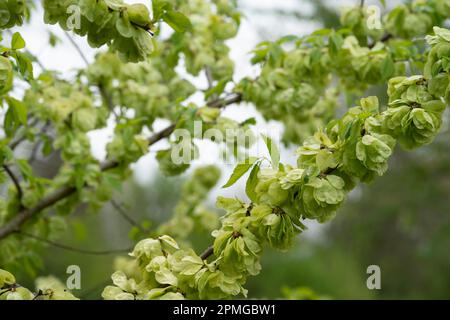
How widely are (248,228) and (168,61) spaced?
136 centimetres

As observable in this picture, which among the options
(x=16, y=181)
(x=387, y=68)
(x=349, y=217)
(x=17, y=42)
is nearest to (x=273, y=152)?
(x=17, y=42)

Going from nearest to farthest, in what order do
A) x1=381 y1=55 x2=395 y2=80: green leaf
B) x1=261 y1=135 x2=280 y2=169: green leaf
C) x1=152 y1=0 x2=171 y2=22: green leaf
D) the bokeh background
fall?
1. x1=261 y1=135 x2=280 y2=169: green leaf
2. x1=152 y1=0 x2=171 y2=22: green leaf
3. x1=381 y1=55 x2=395 y2=80: green leaf
4. the bokeh background

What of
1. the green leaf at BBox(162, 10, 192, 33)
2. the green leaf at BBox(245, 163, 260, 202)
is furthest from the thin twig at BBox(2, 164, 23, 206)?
the green leaf at BBox(245, 163, 260, 202)

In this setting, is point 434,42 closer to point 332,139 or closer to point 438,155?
point 332,139

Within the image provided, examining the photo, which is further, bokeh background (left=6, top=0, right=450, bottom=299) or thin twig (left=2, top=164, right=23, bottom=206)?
bokeh background (left=6, top=0, right=450, bottom=299)

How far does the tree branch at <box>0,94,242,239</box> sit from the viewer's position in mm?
2225

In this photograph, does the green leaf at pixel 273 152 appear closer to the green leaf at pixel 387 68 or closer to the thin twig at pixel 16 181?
the green leaf at pixel 387 68

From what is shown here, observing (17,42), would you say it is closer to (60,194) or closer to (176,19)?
(176,19)

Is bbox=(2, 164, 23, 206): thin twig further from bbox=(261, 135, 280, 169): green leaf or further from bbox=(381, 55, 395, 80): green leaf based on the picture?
bbox=(381, 55, 395, 80): green leaf

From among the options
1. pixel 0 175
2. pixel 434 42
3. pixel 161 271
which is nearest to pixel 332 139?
pixel 434 42

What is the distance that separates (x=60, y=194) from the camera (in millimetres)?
2307

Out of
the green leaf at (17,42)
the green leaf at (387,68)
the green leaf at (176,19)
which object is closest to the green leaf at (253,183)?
the green leaf at (176,19)

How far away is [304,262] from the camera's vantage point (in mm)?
7770

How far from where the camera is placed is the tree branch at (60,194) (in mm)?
2225
